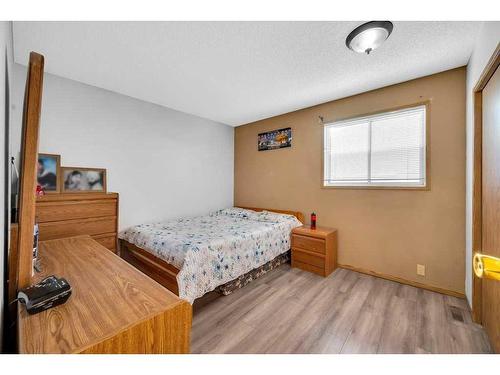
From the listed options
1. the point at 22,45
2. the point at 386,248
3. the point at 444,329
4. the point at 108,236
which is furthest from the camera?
the point at 386,248

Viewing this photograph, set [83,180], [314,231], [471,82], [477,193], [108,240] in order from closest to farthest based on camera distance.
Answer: [477,193]
[471,82]
[108,240]
[83,180]
[314,231]

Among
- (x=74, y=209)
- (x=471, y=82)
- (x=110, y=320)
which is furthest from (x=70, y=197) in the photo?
(x=471, y=82)

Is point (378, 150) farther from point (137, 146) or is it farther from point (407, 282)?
point (137, 146)

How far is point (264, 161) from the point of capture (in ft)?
13.0

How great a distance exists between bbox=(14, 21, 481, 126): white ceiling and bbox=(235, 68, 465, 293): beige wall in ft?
0.77

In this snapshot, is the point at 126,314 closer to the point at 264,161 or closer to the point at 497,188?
the point at 497,188

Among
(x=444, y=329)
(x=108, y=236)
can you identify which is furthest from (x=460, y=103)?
(x=108, y=236)

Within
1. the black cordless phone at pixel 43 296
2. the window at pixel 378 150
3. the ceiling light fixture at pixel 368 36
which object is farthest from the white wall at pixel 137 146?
the ceiling light fixture at pixel 368 36

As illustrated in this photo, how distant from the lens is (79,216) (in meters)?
2.21

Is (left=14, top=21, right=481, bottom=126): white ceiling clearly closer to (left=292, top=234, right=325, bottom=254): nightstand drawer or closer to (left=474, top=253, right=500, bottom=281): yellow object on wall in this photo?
(left=474, top=253, right=500, bottom=281): yellow object on wall

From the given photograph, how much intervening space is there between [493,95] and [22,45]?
373cm

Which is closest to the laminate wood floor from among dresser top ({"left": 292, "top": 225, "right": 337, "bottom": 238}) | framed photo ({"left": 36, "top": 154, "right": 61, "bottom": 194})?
dresser top ({"left": 292, "top": 225, "right": 337, "bottom": 238})

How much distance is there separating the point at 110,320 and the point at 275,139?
11.2 ft

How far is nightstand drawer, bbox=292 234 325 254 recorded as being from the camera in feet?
9.20
